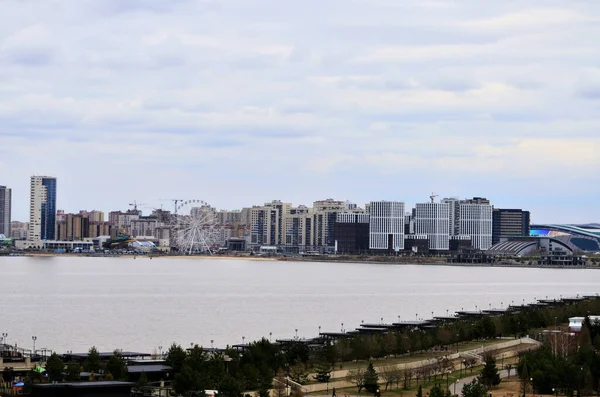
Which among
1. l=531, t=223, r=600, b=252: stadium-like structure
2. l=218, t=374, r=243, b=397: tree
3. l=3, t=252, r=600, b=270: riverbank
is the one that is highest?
l=531, t=223, r=600, b=252: stadium-like structure

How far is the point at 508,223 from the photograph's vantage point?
181m

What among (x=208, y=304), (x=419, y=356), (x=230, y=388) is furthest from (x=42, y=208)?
(x=230, y=388)

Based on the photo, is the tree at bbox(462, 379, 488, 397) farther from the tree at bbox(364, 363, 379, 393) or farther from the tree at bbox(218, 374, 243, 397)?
the tree at bbox(218, 374, 243, 397)

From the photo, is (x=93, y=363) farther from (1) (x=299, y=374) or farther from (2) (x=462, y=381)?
(2) (x=462, y=381)

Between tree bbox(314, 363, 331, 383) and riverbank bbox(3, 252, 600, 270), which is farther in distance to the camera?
riverbank bbox(3, 252, 600, 270)

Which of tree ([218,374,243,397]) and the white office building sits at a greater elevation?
the white office building

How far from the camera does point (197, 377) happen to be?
2434 centimetres

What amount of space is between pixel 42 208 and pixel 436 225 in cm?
6561

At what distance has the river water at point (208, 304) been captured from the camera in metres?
43.9

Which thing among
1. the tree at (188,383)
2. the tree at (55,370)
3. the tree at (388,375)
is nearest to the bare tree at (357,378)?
the tree at (388,375)

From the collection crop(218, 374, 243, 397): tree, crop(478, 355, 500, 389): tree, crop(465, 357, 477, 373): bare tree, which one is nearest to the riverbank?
crop(465, 357, 477, 373): bare tree

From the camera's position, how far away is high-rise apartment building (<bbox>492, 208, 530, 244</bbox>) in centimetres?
17975

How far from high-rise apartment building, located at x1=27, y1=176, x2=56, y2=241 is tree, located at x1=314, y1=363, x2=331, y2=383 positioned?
16033 cm

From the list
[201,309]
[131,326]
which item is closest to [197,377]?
[131,326]
